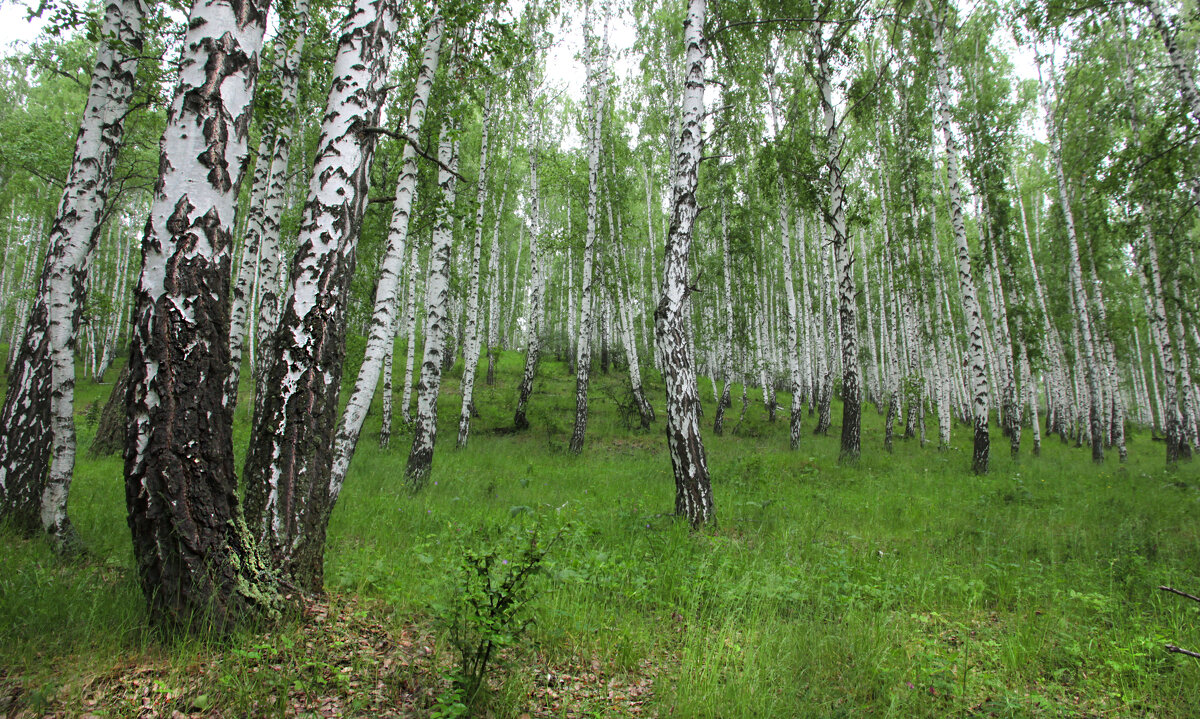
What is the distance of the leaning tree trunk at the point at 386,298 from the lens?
5426mm

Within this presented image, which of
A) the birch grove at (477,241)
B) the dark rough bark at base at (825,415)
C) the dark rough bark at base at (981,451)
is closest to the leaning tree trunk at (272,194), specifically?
the birch grove at (477,241)

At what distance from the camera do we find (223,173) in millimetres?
2795

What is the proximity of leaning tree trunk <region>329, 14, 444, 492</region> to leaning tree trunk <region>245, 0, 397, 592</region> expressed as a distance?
1578 mm

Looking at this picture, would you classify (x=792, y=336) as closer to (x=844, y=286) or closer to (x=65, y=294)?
(x=844, y=286)

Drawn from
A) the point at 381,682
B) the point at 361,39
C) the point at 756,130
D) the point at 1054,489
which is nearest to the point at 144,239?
the point at 361,39

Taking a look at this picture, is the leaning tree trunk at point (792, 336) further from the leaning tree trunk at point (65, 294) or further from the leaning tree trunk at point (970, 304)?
the leaning tree trunk at point (65, 294)

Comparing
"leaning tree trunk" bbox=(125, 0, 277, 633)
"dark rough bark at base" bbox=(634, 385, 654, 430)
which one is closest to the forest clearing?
"leaning tree trunk" bbox=(125, 0, 277, 633)

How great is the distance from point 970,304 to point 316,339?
12830 millimetres

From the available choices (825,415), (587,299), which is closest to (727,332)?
(825,415)

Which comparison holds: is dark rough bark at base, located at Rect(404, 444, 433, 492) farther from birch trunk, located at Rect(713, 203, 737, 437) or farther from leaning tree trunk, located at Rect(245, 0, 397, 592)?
birch trunk, located at Rect(713, 203, 737, 437)

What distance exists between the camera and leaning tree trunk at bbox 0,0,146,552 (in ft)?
13.3

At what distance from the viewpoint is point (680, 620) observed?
355 cm

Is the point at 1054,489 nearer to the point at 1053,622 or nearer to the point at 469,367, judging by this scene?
the point at 1053,622

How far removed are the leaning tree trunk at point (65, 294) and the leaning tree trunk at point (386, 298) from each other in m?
2.05
